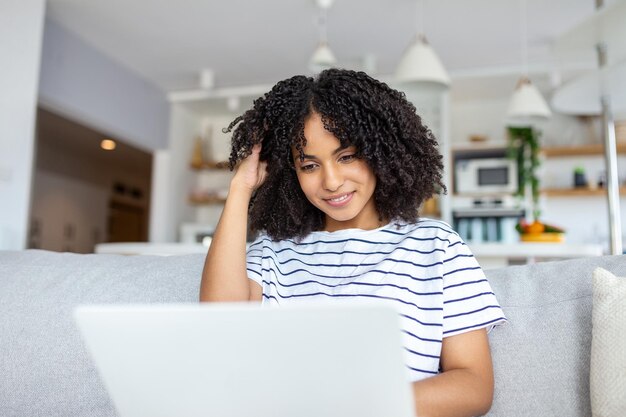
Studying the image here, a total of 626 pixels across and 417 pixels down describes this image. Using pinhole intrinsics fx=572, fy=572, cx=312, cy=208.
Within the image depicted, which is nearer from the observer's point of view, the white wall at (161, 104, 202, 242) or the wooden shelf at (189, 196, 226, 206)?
the white wall at (161, 104, 202, 242)

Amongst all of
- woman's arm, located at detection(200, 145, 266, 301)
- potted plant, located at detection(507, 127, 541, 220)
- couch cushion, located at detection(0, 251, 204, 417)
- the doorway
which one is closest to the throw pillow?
woman's arm, located at detection(200, 145, 266, 301)

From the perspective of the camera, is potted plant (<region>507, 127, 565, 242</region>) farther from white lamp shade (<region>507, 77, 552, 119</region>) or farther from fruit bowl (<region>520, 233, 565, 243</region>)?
fruit bowl (<region>520, 233, 565, 243</region>)

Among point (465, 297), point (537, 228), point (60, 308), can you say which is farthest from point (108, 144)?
point (465, 297)

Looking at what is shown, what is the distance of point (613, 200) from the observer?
223cm

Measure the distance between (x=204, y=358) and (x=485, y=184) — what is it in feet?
15.4

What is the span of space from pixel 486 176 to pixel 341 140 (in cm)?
415

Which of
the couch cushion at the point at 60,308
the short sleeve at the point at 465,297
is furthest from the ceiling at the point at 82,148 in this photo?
the short sleeve at the point at 465,297

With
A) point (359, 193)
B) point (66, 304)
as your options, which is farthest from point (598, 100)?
point (66, 304)

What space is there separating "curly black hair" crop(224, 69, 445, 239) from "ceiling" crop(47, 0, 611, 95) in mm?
2696

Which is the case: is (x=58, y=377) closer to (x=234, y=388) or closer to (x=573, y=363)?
(x=234, y=388)

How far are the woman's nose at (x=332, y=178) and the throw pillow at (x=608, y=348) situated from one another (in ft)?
1.60

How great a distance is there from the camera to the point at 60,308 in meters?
1.25

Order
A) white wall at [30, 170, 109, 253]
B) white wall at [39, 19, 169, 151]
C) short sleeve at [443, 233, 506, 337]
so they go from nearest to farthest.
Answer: short sleeve at [443, 233, 506, 337] < white wall at [39, 19, 169, 151] < white wall at [30, 170, 109, 253]

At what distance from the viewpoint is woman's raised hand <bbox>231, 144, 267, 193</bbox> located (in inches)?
46.7
